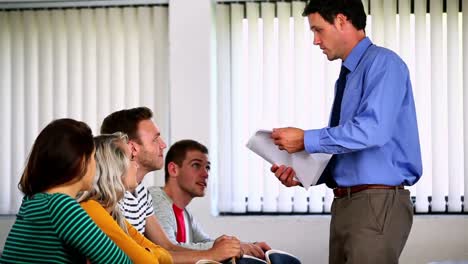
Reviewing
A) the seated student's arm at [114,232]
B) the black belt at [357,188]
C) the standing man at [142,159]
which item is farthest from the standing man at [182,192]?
the seated student's arm at [114,232]

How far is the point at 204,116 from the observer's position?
641cm

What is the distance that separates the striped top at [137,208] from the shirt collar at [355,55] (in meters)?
0.95

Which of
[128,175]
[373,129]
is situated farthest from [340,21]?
[128,175]

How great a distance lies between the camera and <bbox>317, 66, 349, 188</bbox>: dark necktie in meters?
3.12

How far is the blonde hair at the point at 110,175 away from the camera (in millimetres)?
2713

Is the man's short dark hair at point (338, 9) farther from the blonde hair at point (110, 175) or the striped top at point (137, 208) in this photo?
the striped top at point (137, 208)

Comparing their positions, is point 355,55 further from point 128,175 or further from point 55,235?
point 55,235

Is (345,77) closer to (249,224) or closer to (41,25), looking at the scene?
(249,224)

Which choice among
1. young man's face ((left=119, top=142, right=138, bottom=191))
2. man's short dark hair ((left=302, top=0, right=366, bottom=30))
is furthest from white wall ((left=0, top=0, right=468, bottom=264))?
young man's face ((left=119, top=142, right=138, bottom=191))

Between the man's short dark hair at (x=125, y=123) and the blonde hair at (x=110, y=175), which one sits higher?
the man's short dark hair at (x=125, y=123)

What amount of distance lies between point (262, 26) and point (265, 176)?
1.05 m

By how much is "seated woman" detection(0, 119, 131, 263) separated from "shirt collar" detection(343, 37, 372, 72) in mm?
1036

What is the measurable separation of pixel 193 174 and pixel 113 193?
1583mm

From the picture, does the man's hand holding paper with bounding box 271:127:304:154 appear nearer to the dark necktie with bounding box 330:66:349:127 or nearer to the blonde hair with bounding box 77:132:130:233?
the dark necktie with bounding box 330:66:349:127
